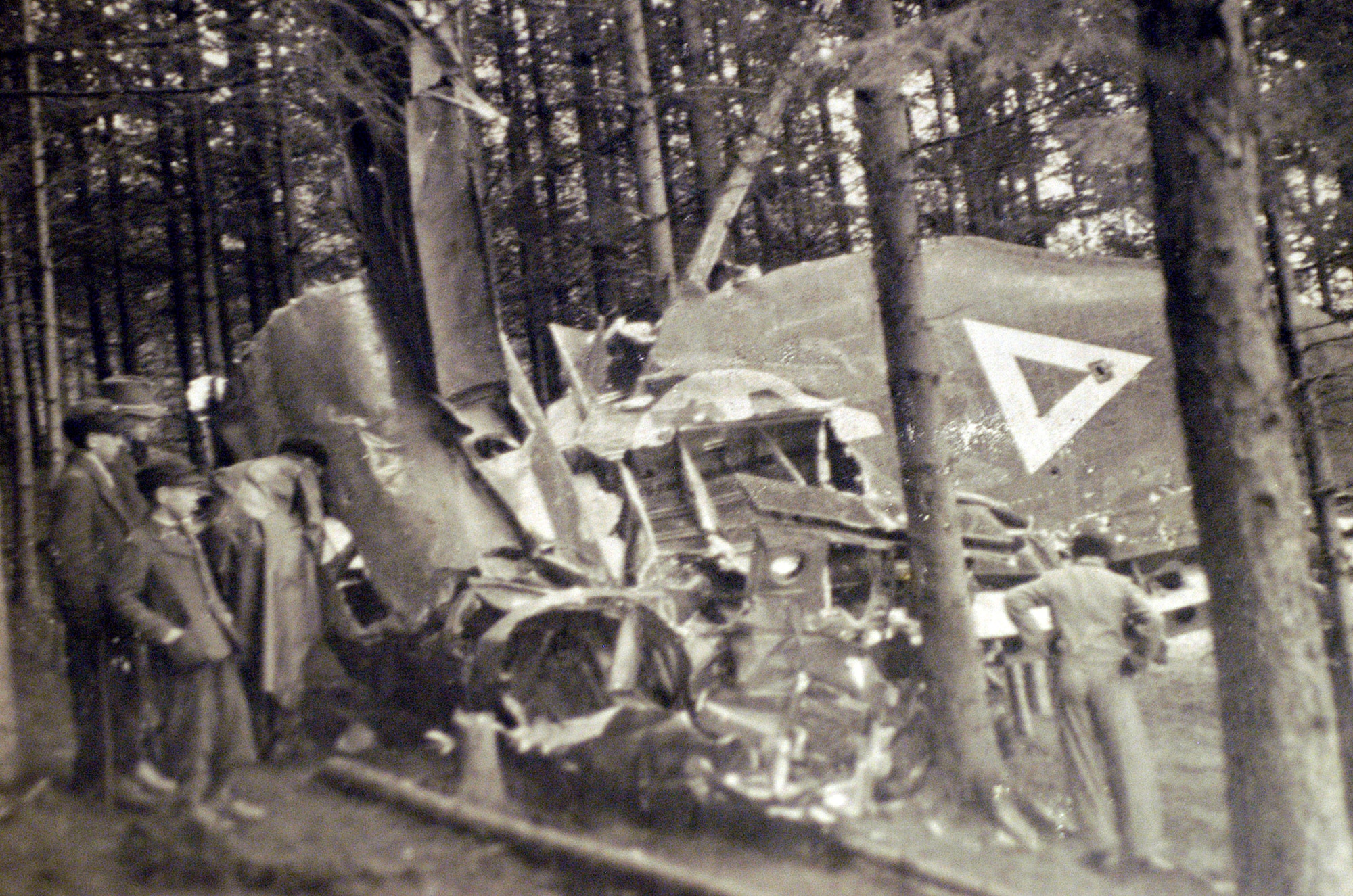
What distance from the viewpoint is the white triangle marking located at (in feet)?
24.7

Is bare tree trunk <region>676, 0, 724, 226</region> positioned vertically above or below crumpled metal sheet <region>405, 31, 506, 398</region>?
above

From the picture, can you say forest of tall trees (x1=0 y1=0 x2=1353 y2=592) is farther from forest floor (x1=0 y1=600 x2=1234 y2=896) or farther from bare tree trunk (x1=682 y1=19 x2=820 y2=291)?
forest floor (x1=0 y1=600 x2=1234 y2=896)

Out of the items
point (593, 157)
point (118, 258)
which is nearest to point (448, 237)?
point (118, 258)

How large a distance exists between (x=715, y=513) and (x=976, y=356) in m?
2.27

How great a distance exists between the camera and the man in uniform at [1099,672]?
226 inches

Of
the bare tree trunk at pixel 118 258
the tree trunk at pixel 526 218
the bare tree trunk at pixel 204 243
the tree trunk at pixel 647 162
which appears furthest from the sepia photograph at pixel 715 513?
the tree trunk at pixel 526 218

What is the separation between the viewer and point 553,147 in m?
12.5

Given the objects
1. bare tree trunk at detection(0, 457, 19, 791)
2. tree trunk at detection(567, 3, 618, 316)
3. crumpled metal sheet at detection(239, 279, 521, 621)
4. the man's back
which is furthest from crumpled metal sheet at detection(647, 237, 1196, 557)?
bare tree trunk at detection(0, 457, 19, 791)

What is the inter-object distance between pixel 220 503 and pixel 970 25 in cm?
408

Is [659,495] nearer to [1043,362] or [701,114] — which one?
[1043,362]

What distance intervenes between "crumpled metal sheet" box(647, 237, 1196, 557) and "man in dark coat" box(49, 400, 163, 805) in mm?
4825

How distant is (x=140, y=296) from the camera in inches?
A: 395

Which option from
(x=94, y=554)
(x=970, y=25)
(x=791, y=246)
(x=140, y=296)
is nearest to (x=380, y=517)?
(x=94, y=554)

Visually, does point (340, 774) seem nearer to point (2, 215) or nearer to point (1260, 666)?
point (2, 215)
